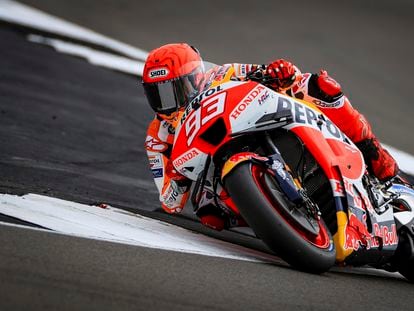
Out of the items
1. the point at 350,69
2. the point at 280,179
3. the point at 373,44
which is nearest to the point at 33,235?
the point at 280,179

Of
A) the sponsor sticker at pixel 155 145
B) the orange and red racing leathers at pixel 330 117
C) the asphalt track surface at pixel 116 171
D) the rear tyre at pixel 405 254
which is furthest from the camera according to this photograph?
the sponsor sticker at pixel 155 145

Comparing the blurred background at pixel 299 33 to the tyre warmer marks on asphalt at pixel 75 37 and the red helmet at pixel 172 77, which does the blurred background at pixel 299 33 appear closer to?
the tyre warmer marks on asphalt at pixel 75 37

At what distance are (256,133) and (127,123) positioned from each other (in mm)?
4992

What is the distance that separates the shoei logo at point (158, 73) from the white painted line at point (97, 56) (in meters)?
7.10

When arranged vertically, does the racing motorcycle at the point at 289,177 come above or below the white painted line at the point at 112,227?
above

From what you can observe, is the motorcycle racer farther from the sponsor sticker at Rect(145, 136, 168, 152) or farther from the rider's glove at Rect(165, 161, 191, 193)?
the sponsor sticker at Rect(145, 136, 168, 152)

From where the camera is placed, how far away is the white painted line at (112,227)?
15.7 ft

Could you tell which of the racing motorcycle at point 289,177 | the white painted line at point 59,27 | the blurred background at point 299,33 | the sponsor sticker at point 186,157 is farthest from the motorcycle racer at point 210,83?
the white painted line at point 59,27

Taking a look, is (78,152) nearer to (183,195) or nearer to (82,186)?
(82,186)

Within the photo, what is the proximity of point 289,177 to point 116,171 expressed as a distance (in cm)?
327

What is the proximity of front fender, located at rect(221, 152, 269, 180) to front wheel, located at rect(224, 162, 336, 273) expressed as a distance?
21mm

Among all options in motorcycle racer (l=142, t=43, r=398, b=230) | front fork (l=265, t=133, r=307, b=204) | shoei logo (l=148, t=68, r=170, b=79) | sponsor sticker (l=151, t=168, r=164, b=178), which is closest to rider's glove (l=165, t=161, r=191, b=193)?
motorcycle racer (l=142, t=43, r=398, b=230)

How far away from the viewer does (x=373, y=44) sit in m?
14.0

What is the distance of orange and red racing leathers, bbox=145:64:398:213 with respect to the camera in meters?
5.70
